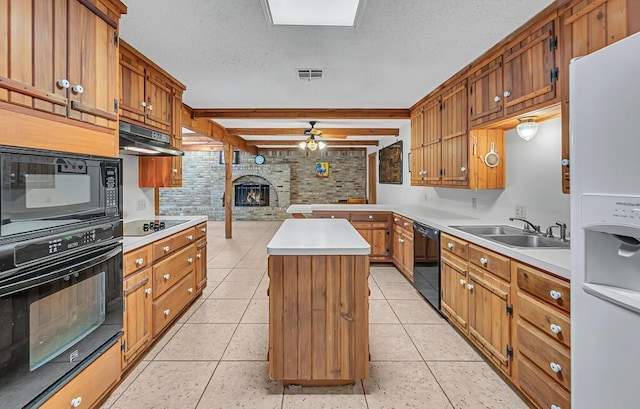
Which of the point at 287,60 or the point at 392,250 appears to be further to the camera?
the point at 392,250

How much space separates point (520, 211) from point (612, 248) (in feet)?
5.06

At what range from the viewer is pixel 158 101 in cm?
292

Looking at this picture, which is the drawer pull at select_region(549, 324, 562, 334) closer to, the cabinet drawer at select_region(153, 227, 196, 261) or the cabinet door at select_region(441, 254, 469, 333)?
the cabinet door at select_region(441, 254, 469, 333)

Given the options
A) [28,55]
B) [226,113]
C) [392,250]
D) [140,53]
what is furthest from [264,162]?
[28,55]

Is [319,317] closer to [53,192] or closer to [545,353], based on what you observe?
[545,353]

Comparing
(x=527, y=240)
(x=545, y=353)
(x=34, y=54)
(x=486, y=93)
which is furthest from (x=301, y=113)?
(x=545, y=353)

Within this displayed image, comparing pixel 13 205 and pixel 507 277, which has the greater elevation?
pixel 13 205

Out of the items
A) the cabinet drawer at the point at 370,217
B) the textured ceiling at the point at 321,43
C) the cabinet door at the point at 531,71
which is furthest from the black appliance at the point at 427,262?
the textured ceiling at the point at 321,43

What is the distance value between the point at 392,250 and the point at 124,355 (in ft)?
11.5

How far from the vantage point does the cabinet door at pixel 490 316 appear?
1871 mm

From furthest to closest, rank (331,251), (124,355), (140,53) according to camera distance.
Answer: (140,53) < (124,355) < (331,251)

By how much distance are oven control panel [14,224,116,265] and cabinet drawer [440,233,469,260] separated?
7.93ft

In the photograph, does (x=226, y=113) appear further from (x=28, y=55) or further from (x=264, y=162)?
(x=264, y=162)

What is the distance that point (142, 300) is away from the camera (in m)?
2.11
